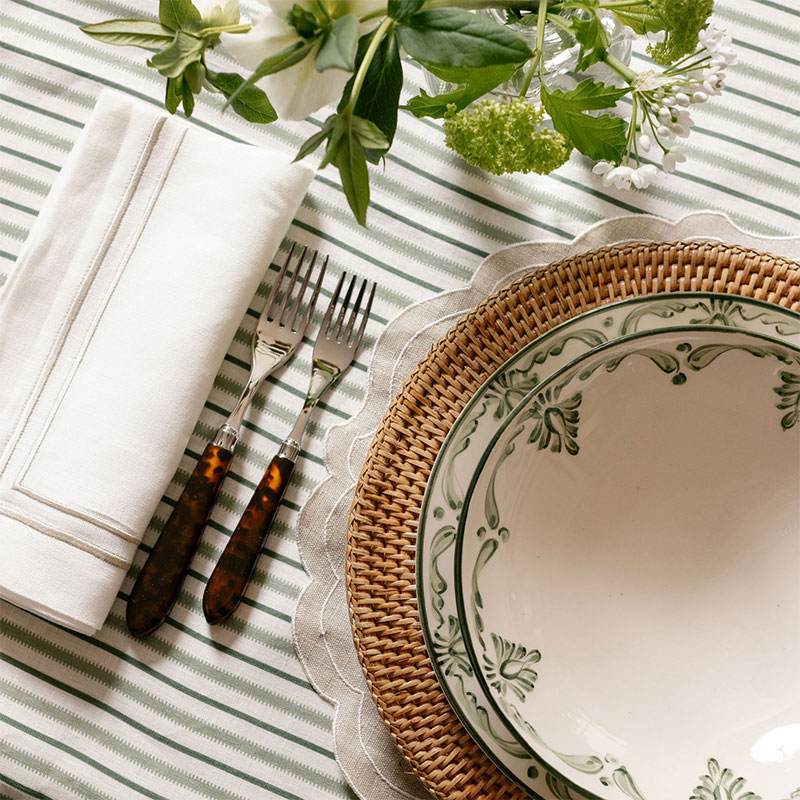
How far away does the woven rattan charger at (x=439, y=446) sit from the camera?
59 centimetres

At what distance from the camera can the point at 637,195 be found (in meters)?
0.72

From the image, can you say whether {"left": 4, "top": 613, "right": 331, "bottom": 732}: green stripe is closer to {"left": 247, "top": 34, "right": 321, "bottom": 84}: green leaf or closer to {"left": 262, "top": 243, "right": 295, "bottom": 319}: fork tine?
{"left": 262, "top": 243, "right": 295, "bottom": 319}: fork tine

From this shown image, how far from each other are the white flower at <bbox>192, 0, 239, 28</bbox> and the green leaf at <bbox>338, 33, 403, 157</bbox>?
0.25 ft

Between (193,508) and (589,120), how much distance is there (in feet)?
1.53

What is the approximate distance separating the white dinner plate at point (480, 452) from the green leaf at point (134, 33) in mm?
306

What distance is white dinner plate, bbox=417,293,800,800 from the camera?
1.83 feet

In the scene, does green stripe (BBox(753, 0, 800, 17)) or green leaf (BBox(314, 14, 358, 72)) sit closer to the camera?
green leaf (BBox(314, 14, 358, 72))

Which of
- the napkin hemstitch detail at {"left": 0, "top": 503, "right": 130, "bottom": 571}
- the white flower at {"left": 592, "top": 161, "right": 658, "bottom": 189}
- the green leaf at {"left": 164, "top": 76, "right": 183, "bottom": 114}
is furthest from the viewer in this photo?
the napkin hemstitch detail at {"left": 0, "top": 503, "right": 130, "bottom": 571}

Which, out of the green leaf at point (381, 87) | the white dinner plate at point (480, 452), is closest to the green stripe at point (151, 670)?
the white dinner plate at point (480, 452)

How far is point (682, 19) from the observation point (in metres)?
0.47

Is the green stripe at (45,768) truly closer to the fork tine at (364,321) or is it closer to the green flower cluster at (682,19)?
the fork tine at (364,321)

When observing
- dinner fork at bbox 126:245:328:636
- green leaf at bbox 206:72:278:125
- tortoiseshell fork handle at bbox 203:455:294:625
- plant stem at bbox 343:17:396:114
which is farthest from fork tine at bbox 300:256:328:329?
plant stem at bbox 343:17:396:114

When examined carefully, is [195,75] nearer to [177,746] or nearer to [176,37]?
[176,37]

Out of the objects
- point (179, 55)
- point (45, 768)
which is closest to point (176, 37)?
point (179, 55)
